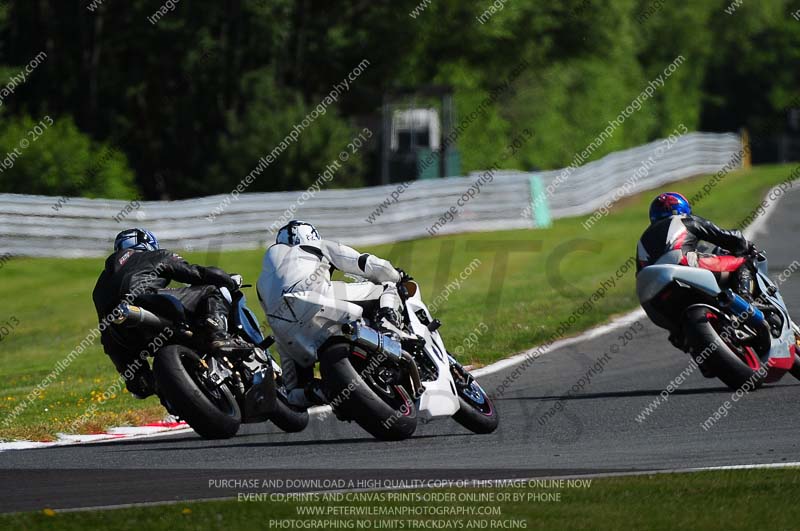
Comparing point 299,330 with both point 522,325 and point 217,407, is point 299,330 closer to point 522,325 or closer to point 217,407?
point 217,407

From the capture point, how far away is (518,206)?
31.0m

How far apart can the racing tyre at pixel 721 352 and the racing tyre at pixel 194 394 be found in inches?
146

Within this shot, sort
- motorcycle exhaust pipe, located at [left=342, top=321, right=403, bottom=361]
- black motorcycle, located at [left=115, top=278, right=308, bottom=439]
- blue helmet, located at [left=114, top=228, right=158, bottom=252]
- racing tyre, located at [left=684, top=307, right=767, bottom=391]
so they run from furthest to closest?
1. racing tyre, located at [left=684, top=307, right=767, bottom=391]
2. blue helmet, located at [left=114, top=228, right=158, bottom=252]
3. black motorcycle, located at [left=115, top=278, right=308, bottom=439]
4. motorcycle exhaust pipe, located at [left=342, top=321, right=403, bottom=361]

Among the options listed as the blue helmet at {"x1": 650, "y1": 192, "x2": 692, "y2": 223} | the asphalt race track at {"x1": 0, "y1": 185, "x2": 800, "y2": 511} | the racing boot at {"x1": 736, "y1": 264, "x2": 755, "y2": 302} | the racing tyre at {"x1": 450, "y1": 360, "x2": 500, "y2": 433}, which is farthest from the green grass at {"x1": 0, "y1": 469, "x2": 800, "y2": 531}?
the blue helmet at {"x1": 650, "y1": 192, "x2": 692, "y2": 223}

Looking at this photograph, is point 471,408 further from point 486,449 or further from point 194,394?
point 194,394

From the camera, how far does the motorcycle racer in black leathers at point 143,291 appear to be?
10.7m

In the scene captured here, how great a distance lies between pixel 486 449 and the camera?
9.57m

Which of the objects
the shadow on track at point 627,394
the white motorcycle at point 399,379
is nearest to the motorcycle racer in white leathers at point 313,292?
the white motorcycle at point 399,379

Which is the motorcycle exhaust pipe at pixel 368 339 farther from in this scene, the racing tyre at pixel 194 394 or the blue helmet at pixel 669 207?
the blue helmet at pixel 669 207

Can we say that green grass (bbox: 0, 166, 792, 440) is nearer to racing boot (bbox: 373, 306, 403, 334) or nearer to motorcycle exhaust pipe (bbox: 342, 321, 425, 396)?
racing boot (bbox: 373, 306, 403, 334)

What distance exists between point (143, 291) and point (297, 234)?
52.3 inches

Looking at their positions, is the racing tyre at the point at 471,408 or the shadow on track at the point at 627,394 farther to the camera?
the shadow on track at the point at 627,394

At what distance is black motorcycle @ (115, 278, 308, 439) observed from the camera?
9.91 m

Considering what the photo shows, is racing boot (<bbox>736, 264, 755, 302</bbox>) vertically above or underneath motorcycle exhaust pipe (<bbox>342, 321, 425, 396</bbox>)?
underneath
